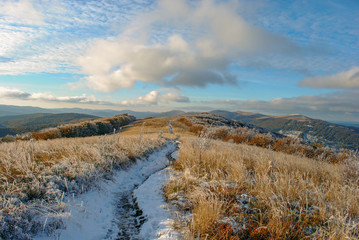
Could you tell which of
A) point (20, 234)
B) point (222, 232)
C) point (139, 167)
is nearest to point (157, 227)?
point (222, 232)

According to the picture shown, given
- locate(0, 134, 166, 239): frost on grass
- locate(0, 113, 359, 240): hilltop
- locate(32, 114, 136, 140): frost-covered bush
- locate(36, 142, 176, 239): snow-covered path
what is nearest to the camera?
locate(0, 134, 166, 239): frost on grass

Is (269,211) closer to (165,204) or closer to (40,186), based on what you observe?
(165,204)

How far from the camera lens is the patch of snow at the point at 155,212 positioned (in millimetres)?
4558

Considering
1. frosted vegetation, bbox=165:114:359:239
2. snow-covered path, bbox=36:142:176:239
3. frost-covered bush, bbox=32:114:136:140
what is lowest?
frost-covered bush, bbox=32:114:136:140

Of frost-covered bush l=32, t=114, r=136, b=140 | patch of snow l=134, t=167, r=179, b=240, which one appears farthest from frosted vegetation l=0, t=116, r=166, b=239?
frost-covered bush l=32, t=114, r=136, b=140

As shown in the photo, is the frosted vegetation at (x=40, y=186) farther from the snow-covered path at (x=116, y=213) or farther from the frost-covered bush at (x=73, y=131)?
the frost-covered bush at (x=73, y=131)

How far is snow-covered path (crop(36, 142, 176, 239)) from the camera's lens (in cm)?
452

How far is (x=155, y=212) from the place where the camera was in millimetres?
5699

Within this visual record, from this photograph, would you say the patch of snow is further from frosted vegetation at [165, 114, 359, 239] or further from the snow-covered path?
frosted vegetation at [165, 114, 359, 239]

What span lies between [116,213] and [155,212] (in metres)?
1.34

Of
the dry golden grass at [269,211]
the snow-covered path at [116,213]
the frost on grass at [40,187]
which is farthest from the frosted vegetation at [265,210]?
the frost on grass at [40,187]

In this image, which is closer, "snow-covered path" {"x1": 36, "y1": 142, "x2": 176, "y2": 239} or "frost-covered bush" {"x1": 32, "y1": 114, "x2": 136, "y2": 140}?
"snow-covered path" {"x1": 36, "y1": 142, "x2": 176, "y2": 239}

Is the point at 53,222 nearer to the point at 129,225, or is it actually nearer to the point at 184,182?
the point at 129,225

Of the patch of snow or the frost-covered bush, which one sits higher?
the patch of snow
